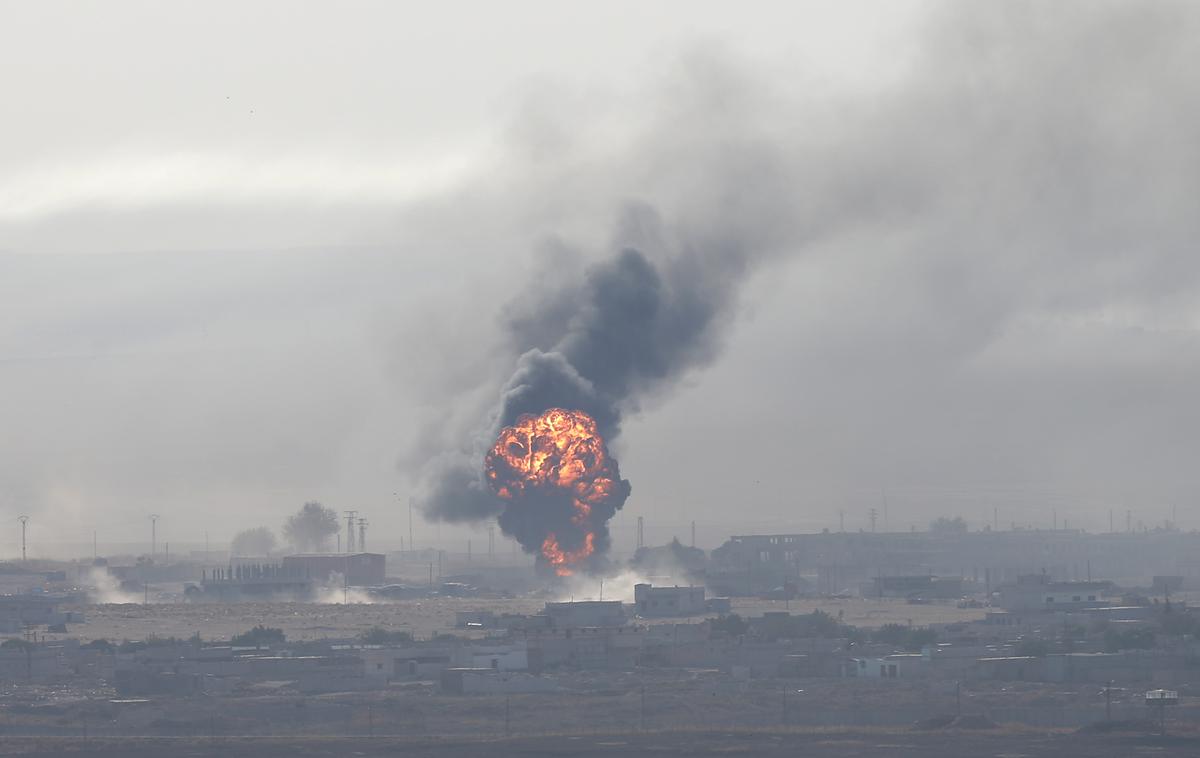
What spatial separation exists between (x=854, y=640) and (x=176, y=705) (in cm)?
6441

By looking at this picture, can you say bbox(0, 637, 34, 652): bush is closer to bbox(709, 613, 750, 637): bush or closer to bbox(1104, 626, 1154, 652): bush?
bbox(709, 613, 750, 637): bush

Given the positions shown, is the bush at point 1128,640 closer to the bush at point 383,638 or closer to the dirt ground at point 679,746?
the dirt ground at point 679,746

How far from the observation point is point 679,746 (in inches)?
4414

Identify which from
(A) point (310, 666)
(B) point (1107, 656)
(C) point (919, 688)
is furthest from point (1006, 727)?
(A) point (310, 666)

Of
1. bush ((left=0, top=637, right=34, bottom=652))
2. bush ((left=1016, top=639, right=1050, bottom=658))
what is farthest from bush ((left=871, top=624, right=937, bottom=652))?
bush ((left=0, top=637, right=34, bottom=652))

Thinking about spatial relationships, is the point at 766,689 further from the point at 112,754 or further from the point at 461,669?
the point at 112,754

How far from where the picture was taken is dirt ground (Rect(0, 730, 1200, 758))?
10838 cm

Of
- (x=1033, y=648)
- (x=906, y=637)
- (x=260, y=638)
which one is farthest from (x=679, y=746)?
(x=260, y=638)

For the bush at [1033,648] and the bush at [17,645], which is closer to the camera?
the bush at [1033,648]

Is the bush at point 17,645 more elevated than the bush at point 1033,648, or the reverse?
the bush at point 17,645

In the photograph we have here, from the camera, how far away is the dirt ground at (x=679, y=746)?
108 m

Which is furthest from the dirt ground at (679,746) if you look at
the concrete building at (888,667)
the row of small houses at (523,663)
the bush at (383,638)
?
the bush at (383,638)

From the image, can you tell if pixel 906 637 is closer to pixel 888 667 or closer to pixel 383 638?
pixel 888 667

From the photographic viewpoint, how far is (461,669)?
490 ft
